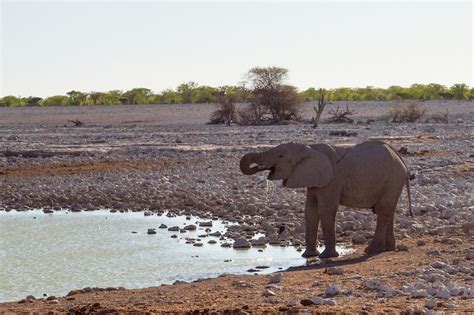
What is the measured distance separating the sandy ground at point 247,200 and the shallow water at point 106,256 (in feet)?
3.14

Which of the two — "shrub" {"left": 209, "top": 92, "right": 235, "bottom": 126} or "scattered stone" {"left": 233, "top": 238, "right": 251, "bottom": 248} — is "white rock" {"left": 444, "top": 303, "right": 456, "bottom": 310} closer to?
"scattered stone" {"left": 233, "top": 238, "right": 251, "bottom": 248}

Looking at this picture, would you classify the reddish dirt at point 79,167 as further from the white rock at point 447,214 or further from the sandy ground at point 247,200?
the white rock at point 447,214

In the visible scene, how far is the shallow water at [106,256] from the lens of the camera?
12.4m

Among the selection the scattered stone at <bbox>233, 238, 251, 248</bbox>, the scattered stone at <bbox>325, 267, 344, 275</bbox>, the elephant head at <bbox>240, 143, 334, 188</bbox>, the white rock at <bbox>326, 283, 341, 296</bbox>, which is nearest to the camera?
the white rock at <bbox>326, 283, 341, 296</bbox>

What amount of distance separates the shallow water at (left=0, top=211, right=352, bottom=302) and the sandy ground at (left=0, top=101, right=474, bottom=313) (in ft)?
3.14

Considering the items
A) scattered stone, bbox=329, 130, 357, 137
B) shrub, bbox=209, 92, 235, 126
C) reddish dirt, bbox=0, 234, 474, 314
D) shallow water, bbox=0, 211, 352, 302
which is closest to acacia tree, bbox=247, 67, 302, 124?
shrub, bbox=209, 92, 235, 126

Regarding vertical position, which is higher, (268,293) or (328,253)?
(268,293)

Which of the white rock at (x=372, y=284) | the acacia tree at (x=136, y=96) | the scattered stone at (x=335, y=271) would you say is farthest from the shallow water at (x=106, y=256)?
the acacia tree at (x=136, y=96)

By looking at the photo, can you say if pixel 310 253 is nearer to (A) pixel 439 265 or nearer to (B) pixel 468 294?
(A) pixel 439 265

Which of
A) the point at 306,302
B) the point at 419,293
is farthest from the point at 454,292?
the point at 306,302

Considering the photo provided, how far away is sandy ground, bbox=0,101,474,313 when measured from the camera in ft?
30.7

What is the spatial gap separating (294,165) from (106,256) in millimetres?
3142

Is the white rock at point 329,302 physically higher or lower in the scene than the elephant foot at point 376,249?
higher

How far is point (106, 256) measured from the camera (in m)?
14.4
